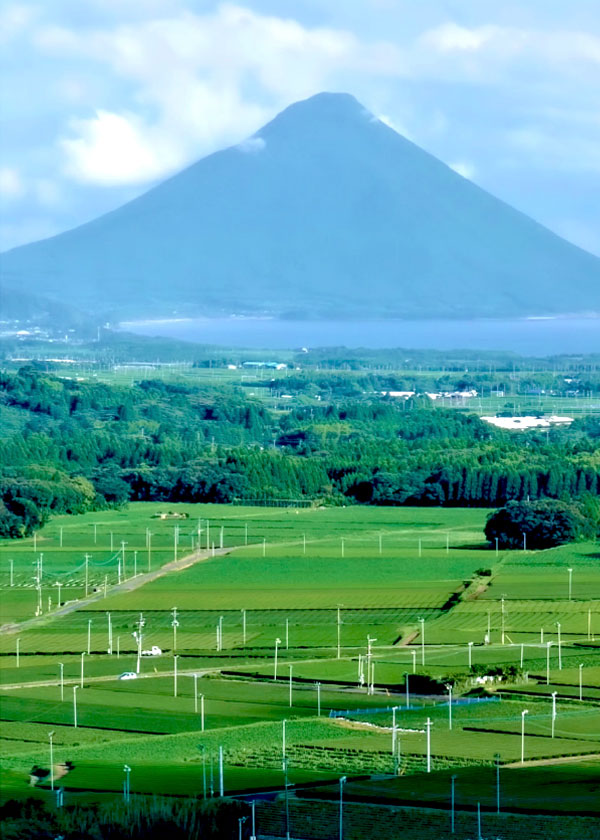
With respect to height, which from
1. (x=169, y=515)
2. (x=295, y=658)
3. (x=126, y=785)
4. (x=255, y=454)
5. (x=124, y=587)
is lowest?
(x=126, y=785)

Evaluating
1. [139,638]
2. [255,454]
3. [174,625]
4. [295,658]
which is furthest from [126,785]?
[255,454]

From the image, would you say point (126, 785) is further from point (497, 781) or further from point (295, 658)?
point (295, 658)

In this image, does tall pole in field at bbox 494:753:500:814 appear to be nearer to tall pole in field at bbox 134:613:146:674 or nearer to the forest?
tall pole in field at bbox 134:613:146:674

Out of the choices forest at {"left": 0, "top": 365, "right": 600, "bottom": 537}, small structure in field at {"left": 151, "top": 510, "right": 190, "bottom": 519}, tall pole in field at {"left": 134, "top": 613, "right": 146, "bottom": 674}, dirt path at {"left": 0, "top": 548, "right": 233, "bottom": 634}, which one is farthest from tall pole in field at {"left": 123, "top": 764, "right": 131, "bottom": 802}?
small structure in field at {"left": 151, "top": 510, "right": 190, "bottom": 519}

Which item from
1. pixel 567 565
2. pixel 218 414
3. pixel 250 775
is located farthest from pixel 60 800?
pixel 218 414

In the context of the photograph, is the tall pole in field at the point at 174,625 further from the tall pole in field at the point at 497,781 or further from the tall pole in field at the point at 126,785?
the tall pole in field at the point at 126,785

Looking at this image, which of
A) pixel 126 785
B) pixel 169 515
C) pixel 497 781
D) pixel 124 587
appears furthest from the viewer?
pixel 169 515
